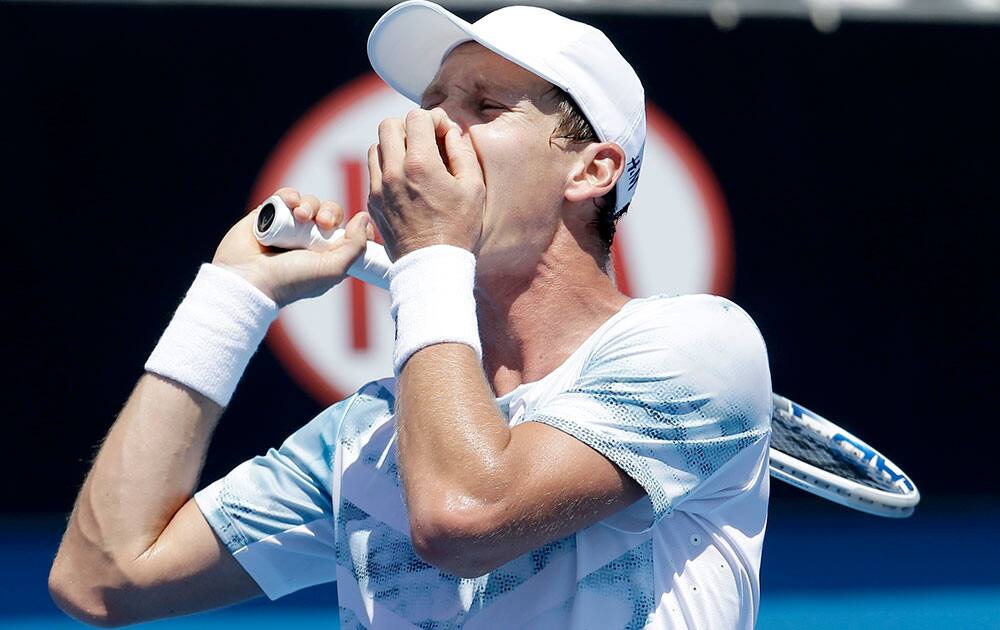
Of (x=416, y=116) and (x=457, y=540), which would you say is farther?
(x=416, y=116)

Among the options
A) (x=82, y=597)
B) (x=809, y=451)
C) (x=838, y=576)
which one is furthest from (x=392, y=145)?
(x=838, y=576)

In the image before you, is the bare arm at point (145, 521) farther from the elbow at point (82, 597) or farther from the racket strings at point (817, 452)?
the racket strings at point (817, 452)

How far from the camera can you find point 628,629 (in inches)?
84.4

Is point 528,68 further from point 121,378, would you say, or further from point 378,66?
point 121,378

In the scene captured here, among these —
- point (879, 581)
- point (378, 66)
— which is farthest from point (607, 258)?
point (879, 581)

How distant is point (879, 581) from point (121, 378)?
3.33 m

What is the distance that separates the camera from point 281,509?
2.55 metres

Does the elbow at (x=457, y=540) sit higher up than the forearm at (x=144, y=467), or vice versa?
the elbow at (x=457, y=540)

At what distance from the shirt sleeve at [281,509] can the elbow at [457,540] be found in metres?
0.56

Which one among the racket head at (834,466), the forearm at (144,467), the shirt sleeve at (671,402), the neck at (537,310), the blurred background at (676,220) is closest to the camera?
the shirt sleeve at (671,402)

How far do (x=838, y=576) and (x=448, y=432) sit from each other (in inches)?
182

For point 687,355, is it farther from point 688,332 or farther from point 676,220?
point 676,220

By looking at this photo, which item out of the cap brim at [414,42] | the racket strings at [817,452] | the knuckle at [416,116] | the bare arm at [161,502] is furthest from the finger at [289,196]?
the racket strings at [817,452]

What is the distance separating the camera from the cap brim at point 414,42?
2654 millimetres
